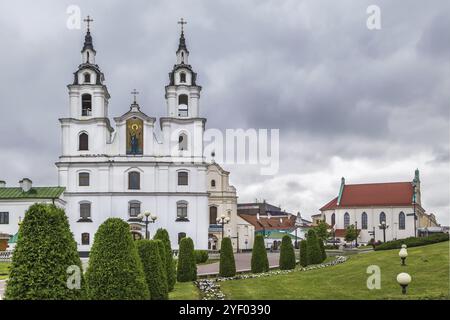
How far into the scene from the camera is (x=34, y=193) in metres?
55.7

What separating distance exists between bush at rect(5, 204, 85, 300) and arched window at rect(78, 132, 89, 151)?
154 feet

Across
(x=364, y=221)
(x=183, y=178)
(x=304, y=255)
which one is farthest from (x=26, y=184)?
(x=364, y=221)

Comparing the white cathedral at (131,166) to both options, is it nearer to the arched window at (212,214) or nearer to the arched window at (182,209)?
the arched window at (182,209)

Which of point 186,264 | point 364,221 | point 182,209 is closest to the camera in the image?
point 186,264

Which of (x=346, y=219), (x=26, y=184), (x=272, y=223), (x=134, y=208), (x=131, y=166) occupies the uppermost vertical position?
(x=131, y=166)

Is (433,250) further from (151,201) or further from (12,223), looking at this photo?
(12,223)

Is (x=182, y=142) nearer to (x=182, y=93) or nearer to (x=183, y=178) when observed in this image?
(x=183, y=178)

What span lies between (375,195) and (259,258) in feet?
176

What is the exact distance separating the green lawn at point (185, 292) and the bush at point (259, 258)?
516 centimetres

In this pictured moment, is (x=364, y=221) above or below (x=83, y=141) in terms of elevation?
below

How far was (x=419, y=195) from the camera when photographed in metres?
85.3

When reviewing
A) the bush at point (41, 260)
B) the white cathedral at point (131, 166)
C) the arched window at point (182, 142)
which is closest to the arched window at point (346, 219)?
the white cathedral at point (131, 166)

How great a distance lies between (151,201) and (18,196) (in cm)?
1255
